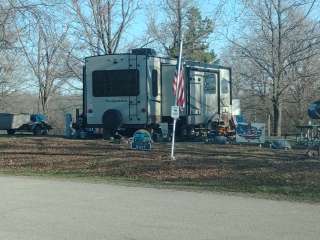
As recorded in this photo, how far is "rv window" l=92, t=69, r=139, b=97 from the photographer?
23547 millimetres

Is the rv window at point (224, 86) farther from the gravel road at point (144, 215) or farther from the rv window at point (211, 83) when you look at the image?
the gravel road at point (144, 215)

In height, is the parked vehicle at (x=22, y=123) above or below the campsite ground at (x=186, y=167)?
above

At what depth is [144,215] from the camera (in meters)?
9.65

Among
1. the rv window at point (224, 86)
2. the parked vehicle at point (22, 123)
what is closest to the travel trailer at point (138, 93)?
the rv window at point (224, 86)

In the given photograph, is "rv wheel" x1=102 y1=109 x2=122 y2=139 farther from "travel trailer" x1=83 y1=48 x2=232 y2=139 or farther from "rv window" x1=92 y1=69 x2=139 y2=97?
"rv window" x1=92 y1=69 x2=139 y2=97

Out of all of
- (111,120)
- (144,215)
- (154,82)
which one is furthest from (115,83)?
(144,215)

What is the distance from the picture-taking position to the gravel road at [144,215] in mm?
8250

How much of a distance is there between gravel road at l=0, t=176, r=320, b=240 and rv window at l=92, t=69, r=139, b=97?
11.0m

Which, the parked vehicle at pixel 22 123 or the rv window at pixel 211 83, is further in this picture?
the parked vehicle at pixel 22 123

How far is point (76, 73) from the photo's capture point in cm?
4284

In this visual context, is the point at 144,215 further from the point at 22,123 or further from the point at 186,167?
the point at 22,123

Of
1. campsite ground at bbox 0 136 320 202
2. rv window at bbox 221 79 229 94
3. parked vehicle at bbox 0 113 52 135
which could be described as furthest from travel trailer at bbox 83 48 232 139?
parked vehicle at bbox 0 113 52 135

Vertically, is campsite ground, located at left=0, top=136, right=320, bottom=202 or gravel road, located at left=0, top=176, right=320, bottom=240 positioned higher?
campsite ground, located at left=0, top=136, right=320, bottom=202

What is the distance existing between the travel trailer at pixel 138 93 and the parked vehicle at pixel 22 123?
45.5 feet
